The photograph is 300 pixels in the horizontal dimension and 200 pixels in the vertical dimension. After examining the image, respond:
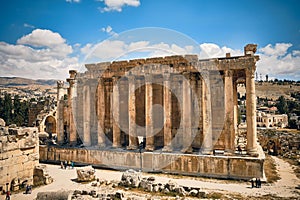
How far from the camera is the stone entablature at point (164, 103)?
55.5 feet

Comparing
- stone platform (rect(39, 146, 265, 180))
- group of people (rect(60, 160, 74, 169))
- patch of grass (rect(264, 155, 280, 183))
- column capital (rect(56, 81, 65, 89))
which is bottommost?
patch of grass (rect(264, 155, 280, 183))

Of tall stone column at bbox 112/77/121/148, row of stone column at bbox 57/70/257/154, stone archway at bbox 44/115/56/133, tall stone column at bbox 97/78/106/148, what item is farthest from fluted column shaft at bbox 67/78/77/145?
stone archway at bbox 44/115/56/133

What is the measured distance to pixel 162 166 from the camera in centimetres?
1734

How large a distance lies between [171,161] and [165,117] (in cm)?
327

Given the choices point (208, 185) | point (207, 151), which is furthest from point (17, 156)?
point (207, 151)

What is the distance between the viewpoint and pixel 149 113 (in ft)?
61.5

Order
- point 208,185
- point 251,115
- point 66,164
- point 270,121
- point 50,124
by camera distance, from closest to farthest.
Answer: point 208,185, point 251,115, point 66,164, point 50,124, point 270,121

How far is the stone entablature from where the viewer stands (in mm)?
16906

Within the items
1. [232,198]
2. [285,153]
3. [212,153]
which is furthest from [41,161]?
[285,153]

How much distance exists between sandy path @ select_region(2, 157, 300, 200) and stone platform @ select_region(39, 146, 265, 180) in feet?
2.81

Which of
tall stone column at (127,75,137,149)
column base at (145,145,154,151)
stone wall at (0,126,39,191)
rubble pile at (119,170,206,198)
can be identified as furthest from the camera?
tall stone column at (127,75,137,149)

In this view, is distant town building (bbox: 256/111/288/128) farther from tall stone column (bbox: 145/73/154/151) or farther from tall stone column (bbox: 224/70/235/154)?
tall stone column (bbox: 145/73/154/151)

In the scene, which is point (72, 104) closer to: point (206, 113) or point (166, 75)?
point (166, 75)

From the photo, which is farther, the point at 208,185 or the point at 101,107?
the point at 101,107
